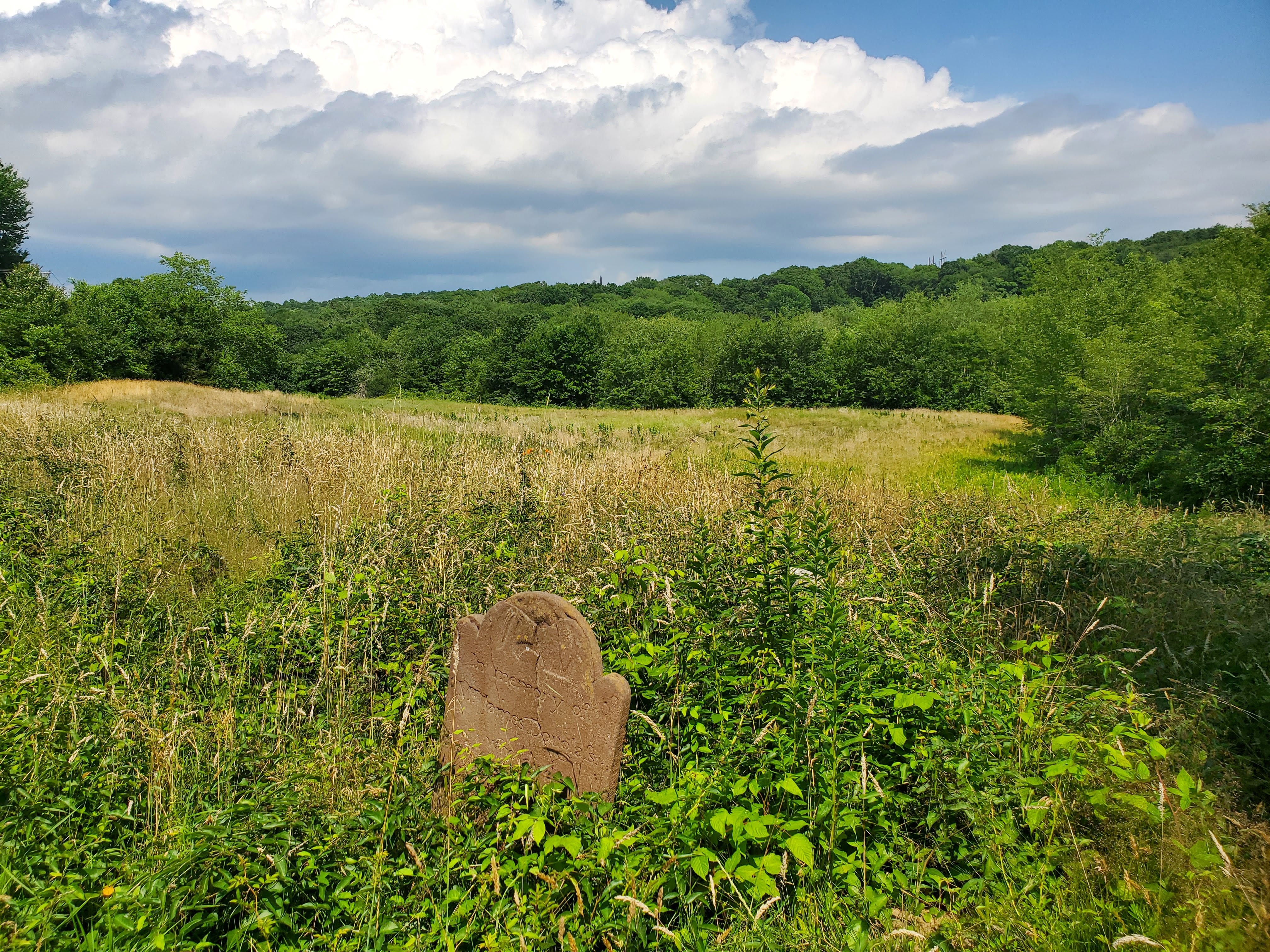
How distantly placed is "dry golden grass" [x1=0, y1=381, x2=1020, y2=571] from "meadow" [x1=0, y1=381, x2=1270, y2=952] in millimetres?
335

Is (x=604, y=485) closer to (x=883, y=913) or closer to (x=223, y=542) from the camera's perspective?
(x=223, y=542)

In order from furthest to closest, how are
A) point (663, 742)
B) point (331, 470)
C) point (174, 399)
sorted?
point (174, 399) < point (331, 470) < point (663, 742)

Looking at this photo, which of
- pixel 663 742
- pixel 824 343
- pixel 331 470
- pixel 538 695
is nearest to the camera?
pixel 663 742

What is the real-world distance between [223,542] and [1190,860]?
25.9ft

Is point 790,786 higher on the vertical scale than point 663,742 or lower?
higher

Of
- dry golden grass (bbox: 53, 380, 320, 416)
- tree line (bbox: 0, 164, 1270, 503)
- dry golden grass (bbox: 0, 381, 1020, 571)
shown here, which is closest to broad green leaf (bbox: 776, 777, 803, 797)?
dry golden grass (bbox: 0, 381, 1020, 571)

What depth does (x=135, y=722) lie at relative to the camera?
129 inches

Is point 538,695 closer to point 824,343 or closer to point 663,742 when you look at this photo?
point 663,742

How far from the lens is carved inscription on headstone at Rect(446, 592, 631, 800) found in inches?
121

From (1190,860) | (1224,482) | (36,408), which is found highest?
(36,408)

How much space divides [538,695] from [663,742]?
68 cm

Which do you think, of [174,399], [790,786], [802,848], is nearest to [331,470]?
[790,786]

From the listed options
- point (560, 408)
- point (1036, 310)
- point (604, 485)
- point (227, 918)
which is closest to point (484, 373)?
point (560, 408)

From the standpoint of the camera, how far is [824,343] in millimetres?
66625
